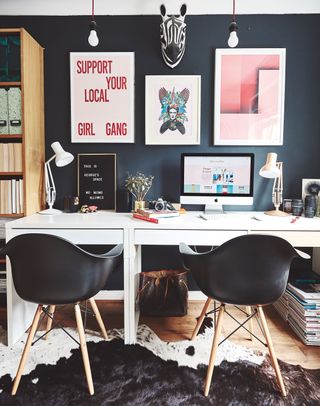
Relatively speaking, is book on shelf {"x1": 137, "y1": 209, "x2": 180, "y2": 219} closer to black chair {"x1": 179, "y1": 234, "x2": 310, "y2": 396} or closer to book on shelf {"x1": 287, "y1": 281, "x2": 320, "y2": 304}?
black chair {"x1": 179, "y1": 234, "x2": 310, "y2": 396}

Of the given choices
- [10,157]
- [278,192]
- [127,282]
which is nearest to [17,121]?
[10,157]

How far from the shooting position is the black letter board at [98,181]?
2.65 meters

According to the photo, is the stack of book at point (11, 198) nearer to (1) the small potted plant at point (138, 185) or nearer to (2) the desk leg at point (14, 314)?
(2) the desk leg at point (14, 314)

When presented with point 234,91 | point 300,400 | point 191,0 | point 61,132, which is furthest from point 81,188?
point 300,400

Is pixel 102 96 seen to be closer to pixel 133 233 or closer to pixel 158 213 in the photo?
pixel 158 213

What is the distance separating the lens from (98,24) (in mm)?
2582

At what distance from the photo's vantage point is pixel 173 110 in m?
2.58

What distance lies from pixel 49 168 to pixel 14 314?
117 cm

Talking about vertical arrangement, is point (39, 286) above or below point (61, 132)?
below

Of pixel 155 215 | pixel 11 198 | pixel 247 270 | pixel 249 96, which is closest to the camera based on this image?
pixel 247 270

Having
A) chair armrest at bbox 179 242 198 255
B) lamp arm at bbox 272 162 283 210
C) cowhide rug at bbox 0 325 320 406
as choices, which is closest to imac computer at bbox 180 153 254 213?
lamp arm at bbox 272 162 283 210

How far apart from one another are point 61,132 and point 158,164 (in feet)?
2.94

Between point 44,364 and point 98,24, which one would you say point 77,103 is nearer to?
point 98,24

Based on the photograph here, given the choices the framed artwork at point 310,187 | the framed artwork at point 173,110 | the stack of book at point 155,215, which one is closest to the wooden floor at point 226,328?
the stack of book at point 155,215
